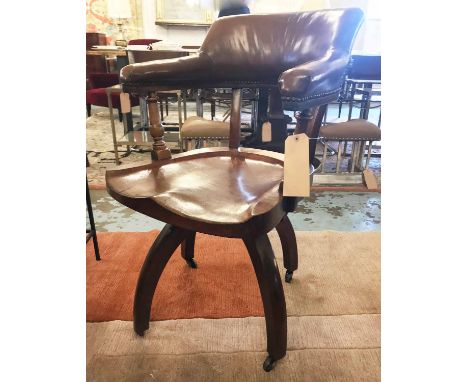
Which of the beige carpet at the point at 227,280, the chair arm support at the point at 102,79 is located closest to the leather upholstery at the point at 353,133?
the beige carpet at the point at 227,280

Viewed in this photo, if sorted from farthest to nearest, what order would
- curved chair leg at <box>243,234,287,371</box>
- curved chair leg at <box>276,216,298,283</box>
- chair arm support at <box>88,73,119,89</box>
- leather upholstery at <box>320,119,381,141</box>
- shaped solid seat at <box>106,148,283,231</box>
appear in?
1. chair arm support at <box>88,73,119,89</box>
2. leather upholstery at <box>320,119,381,141</box>
3. curved chair leg at <box>276,216,298,283</box>
4. curved chair leg at <box>243,234,287,371</box>
5. shaped solid seat at <box>106,148,283,231</box>

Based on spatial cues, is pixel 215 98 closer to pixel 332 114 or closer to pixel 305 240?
pixel 305 240

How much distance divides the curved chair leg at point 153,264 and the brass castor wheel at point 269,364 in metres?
0.38

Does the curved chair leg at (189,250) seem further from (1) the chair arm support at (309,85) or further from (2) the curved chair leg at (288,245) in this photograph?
(1) the chair arm support at (309,85)

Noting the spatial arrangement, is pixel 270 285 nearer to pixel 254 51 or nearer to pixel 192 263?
pixel 192 263

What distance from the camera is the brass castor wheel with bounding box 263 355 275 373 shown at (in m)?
0.94

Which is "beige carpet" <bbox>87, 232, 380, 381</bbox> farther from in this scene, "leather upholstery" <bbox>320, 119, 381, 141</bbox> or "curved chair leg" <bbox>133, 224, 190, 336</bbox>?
"leather upholstery" <bbox>320, 119, 381, 141</bbox>

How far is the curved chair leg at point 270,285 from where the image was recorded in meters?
0.87

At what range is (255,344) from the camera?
1034 mm

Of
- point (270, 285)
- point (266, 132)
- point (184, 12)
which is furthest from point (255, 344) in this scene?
point (184, 12)

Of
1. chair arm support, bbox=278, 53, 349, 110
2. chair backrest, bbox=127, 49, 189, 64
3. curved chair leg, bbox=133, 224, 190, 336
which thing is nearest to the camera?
chair arm support, bbox=278, 53, 349, 110

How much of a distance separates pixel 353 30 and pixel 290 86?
48cm

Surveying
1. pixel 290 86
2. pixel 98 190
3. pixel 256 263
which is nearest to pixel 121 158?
pixel 98 190

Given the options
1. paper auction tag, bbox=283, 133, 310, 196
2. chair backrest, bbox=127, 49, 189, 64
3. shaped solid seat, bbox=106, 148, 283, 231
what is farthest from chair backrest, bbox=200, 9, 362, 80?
chair backrest, bbox=127, 49, 189, 64
